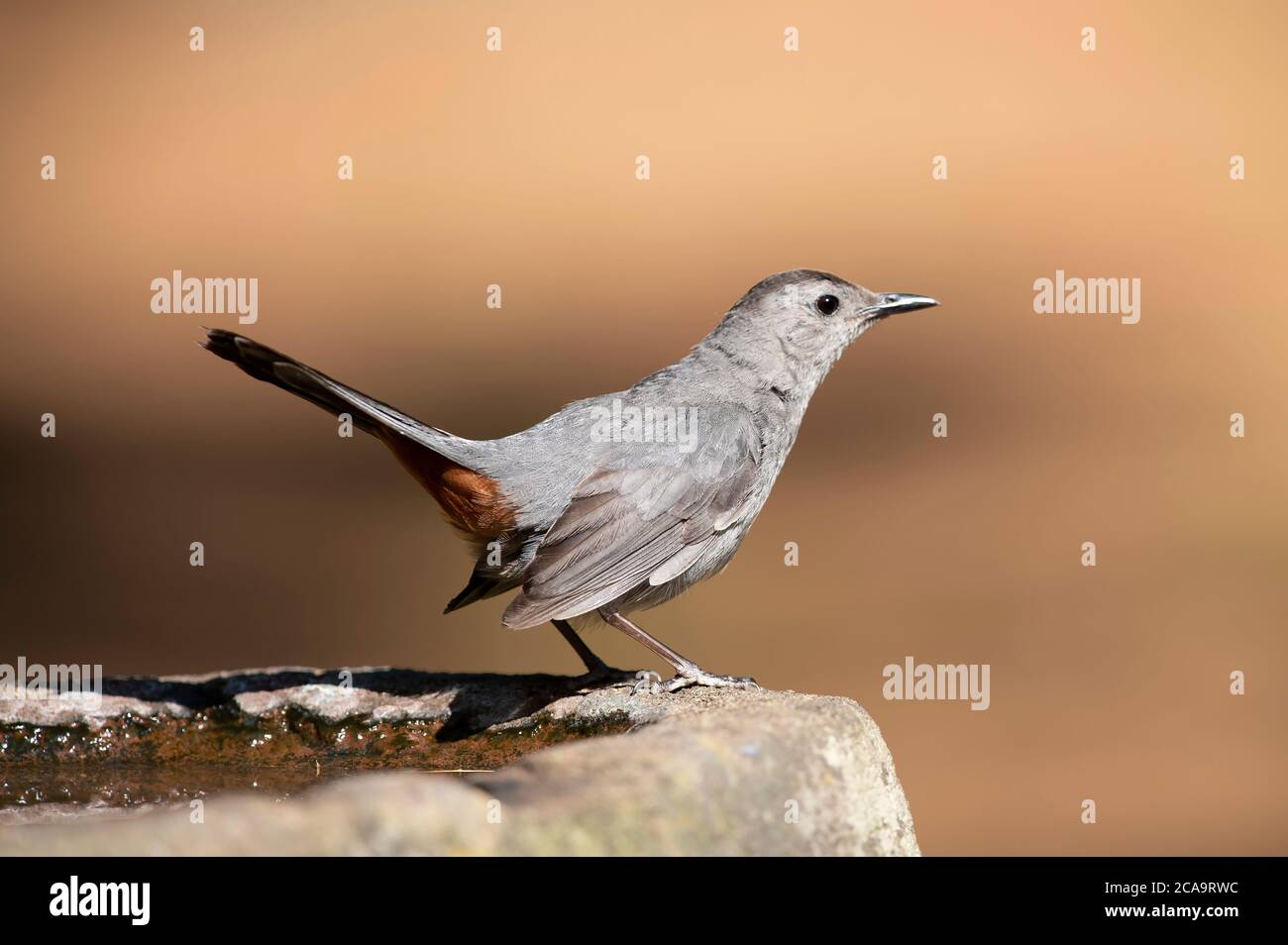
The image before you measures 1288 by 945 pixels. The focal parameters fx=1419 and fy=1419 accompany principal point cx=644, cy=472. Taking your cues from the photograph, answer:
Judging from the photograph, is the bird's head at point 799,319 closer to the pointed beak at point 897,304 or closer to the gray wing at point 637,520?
the pointed beak at point 897,304

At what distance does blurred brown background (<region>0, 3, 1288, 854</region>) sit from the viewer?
7812mm

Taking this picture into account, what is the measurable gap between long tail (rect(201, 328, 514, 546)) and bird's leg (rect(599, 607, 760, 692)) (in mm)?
496

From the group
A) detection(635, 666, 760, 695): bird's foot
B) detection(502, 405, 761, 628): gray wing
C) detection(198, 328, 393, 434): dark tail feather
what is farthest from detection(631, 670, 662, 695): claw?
detection(198, 328, 393, 434): dark tail feather

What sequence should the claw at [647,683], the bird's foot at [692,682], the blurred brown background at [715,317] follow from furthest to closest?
the blurred brown background at [715,317] < the bird's foot at [692,682] < the claw at [647,683]

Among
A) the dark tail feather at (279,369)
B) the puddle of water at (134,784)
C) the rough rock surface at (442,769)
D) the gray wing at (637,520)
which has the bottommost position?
the puddle of water at (134,784)

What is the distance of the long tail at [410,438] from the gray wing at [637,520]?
0.23 metres

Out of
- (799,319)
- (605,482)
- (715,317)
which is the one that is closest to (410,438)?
(605,482)

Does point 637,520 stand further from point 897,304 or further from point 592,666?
point 897,304

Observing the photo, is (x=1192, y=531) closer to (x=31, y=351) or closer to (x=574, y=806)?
(x=574, y=806)

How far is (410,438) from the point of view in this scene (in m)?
4.23

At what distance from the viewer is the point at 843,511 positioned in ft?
30.4

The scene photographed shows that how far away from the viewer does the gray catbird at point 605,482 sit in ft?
14.0

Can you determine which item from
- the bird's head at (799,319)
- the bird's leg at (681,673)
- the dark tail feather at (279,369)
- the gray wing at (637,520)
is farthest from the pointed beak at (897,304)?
the dark tail feather at (279,369)

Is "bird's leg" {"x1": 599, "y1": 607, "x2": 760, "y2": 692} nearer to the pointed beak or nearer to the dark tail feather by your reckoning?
the dark tail feather
